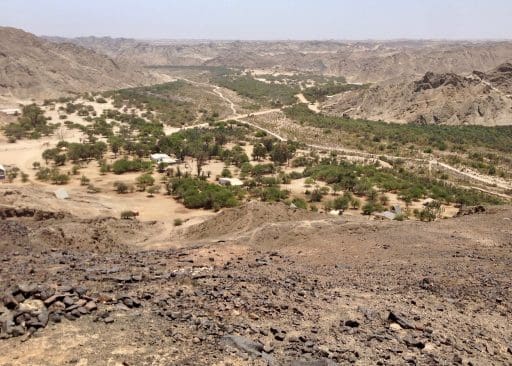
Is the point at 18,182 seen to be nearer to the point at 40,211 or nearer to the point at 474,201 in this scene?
the point at 40,211

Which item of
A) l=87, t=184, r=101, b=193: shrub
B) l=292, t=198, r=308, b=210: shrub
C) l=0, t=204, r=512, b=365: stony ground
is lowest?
l=87, t=184, r=101, b=193: shrub

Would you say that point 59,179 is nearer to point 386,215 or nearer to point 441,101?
point 386,215

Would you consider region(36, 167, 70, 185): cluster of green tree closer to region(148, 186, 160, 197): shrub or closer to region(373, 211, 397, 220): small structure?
region(148, 186, 160, 197): shrub

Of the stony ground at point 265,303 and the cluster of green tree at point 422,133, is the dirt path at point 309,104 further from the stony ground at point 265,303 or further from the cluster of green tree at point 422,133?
the stony ground at point 265,303

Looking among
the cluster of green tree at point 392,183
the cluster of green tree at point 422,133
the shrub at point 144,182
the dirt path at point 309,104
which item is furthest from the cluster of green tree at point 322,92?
the shrub at point 144,182

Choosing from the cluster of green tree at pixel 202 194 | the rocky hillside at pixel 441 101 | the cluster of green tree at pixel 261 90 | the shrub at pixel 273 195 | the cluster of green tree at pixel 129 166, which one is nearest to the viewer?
the cluster of green tree at pixel 202 194

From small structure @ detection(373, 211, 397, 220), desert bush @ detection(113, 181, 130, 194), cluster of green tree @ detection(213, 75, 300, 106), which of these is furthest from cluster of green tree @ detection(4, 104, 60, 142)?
cluster of green tree @ detection(213, 75, 300, 106)

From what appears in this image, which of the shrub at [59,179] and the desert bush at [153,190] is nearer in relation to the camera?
the desert bush at [153,190]


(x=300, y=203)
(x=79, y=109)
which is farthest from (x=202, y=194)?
(x=79, y=109)
